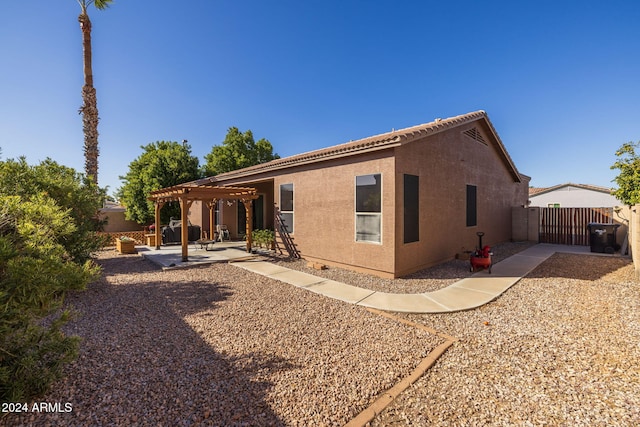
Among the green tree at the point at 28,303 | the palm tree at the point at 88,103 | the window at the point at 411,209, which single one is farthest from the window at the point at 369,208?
the palm tree at the point at 88,103

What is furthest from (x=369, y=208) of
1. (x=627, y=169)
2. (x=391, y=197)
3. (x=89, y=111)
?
(x=89, y=111)

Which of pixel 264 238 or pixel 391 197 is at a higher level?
pixel 391 197

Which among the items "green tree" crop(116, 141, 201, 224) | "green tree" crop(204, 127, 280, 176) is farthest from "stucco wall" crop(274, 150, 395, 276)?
"green tree" crop(204, 127, 280, 176)

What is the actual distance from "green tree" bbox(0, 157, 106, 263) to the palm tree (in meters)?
4.31

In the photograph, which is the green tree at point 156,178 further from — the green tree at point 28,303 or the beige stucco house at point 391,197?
the green tree at point 28,303

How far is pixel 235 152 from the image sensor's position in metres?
31.4

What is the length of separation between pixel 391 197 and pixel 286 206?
4921 millimetres

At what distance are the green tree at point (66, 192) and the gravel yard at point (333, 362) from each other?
1.95m

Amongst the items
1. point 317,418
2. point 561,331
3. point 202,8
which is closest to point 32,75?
point 202,8

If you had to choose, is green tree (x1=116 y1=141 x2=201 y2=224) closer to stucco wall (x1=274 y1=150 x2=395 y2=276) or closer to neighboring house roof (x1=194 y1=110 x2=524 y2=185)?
neighboring house roof (x1=194 y1=110 x2=524 y2=185)

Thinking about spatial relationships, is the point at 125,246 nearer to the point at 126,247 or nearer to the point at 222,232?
the point at 126,247

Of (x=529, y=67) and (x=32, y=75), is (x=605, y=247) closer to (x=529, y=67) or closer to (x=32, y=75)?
(x=529, y=67)

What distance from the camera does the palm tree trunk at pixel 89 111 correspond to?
11.8 m

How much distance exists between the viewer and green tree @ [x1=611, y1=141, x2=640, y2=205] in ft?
30.8
